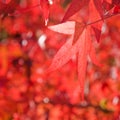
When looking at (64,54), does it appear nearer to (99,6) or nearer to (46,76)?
(99,6)

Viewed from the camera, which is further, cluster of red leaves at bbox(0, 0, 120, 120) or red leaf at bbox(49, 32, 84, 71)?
cluster of red leaves at bbox(0, 0, 120, 120)

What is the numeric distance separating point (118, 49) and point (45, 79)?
0.64 metres

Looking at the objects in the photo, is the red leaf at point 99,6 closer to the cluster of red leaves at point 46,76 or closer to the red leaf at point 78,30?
the red leaf at point 78,30

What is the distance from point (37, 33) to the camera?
282cm

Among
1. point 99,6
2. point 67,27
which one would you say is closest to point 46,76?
point 67,27

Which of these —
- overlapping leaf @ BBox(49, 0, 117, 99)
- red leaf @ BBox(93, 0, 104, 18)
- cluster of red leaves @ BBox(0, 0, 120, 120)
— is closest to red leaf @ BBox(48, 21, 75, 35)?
overlapping leaf @ BBox(49, 0, 117, 99)

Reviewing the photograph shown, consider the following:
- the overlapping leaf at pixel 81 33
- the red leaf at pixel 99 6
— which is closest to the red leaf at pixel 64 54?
the overlapping leaf at pixel 81 33

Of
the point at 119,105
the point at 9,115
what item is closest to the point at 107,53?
the point at 119,105

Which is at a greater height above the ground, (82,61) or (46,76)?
(82,61)

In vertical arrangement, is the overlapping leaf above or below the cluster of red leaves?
above

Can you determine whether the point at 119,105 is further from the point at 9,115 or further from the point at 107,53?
the point at 107,53

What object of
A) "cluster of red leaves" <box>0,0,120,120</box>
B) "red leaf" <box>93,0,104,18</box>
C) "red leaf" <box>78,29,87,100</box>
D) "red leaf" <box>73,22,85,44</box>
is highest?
"red leaf" <box>93,0,104,18</box>

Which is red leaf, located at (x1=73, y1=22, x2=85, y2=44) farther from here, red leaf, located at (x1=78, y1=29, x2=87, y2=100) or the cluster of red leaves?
the cluster of red leaves

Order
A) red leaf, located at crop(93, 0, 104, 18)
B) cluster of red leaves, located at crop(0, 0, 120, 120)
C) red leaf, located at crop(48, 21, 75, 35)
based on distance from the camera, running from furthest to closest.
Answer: cluster of red leaves, located at crop(0, 0, 120, 120)
red leaf, located at crop(48, 21, 75, 35)
red leaf, located at crop(93, 0, 104, 18)
